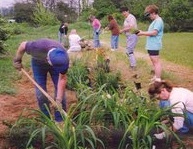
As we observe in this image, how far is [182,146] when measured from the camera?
528cm

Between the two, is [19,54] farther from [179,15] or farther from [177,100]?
[179,15]

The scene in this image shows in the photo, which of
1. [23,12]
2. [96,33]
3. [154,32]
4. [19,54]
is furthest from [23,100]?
[23,12]

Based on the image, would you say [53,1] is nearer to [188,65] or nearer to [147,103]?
[188,65]

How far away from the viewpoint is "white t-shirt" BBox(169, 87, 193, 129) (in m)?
5.54

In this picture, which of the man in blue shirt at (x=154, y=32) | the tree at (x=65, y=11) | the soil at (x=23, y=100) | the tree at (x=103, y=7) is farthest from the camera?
the tree at (x=65, y=11)

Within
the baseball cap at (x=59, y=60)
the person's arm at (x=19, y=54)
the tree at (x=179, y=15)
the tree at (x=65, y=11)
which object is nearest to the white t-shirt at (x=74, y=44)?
the person's arm at (x=19, y=54)

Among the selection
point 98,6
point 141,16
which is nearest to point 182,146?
point 141,16

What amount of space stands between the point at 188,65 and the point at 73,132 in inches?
357

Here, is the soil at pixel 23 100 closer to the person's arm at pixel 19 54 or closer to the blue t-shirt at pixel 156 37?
the person's arm at pixel 19 54

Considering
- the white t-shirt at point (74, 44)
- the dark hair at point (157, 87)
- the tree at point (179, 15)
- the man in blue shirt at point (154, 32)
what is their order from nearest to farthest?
the dark hair at point (157, 87) < the man in blue shirt at point (154, 32) < the white t-shirt at point (74, 44) < the tree at point (179, 15)

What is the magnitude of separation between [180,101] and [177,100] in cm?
5

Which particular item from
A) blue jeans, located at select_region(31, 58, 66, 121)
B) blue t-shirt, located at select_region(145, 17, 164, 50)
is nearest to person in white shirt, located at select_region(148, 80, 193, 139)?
blue jeans, located at select_region(31, 58, 66, 121)

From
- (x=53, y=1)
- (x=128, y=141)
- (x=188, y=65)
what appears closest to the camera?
(x=128, y=141)

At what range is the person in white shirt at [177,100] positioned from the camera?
5562mm
